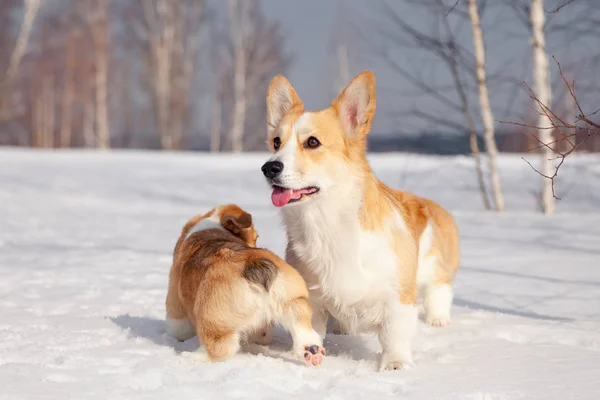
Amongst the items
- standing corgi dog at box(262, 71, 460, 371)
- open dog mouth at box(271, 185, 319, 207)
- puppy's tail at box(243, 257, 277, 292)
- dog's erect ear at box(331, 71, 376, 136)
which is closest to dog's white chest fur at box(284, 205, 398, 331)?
standing corgi dog at box(262, 71, 460, 371)

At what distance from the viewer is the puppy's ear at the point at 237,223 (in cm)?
385

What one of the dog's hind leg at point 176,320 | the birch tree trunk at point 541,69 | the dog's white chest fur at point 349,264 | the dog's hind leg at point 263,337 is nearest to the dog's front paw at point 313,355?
the dog's white chest fur at point 349,264

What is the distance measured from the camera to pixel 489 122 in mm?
10164

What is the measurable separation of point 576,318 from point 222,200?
Result: 9149mm

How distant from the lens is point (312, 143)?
3113 millimetres

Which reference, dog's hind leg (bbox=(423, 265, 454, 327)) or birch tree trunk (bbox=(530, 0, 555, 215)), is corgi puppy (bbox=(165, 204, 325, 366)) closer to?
dog's hind leg (bbox=(423, 265, 454, 327))

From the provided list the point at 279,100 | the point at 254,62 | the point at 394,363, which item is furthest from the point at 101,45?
the point at 394,363

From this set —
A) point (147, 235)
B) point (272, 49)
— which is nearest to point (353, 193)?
point (147, 235)

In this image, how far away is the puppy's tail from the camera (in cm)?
289

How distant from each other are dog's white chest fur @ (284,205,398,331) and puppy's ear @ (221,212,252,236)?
699 mm

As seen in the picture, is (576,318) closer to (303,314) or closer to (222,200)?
(303,314)

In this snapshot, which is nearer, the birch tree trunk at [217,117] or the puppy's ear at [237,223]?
the puppy's ear at [237,223]

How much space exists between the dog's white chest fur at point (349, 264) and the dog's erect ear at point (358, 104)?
1.51 ft

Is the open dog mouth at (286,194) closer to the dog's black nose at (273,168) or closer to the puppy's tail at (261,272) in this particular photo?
the dog's black nose at (273,168)
